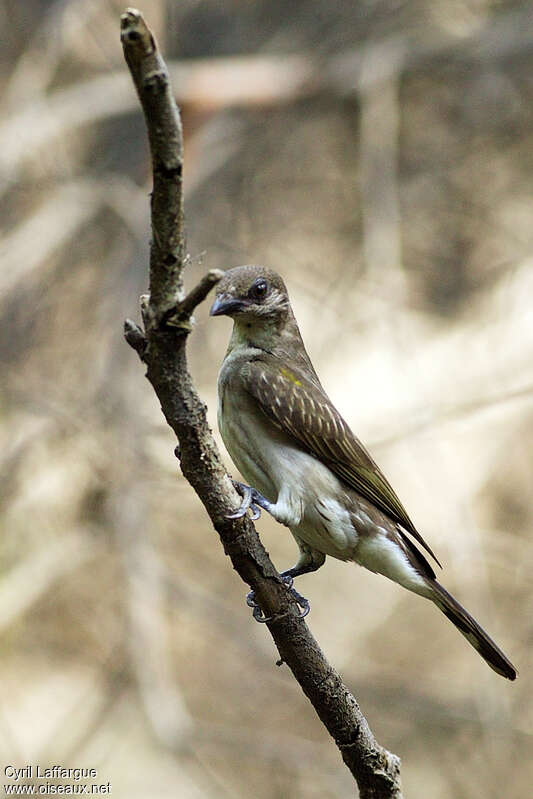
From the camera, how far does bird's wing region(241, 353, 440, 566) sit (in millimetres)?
3096

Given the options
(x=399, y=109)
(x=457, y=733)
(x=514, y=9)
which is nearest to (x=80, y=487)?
(x=457, y=733)

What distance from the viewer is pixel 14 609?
6.82 m

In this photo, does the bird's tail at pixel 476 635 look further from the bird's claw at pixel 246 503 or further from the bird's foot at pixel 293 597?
the bird's claw at pixel 246 503

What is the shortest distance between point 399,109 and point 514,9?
50.9 inches

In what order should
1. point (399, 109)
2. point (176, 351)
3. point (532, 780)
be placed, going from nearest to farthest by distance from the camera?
point (176, 351) < point (532, 780) < point (399, 109)

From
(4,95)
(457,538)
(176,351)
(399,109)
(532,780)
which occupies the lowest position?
(176,351)

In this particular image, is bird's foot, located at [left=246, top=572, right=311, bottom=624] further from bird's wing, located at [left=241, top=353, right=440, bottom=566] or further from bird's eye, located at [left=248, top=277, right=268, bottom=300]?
bird's eye, located at [left=248, top=277, right=268, bottom=300]

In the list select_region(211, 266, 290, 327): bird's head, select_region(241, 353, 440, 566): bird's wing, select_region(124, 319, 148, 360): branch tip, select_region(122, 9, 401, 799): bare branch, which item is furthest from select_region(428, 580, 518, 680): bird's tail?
select_region(124, 319, 148, 360): branch tip

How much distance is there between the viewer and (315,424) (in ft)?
10.4

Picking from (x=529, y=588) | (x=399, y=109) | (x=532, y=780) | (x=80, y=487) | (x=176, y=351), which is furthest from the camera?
(x=399, y=109)

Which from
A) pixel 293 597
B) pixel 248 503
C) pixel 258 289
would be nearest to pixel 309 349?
pixel 258 289

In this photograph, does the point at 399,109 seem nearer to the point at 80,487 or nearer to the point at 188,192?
the point at 188,192

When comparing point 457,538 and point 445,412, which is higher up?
point 445,412

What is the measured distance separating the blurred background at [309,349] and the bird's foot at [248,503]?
3805 millimetres
